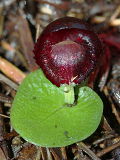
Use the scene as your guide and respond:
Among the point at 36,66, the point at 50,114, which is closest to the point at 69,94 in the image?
the point at 50,114

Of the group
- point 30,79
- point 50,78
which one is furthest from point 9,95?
point 50,78

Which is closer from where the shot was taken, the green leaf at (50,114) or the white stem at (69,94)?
the green leaf at (50,114)

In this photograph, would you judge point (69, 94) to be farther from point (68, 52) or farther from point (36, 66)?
point (36, 66)

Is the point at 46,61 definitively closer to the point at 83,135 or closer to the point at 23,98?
the point at 23,98

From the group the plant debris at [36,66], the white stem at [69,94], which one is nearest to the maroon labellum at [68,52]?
the white stem at [69,94]

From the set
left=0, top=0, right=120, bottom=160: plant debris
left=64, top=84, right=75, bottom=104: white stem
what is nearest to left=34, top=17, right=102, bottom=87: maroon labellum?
left=64, top=84, right=75, bottom=104: white stem

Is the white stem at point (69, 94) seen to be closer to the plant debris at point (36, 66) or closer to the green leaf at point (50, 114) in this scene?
the green leaf at point (50, 114)
